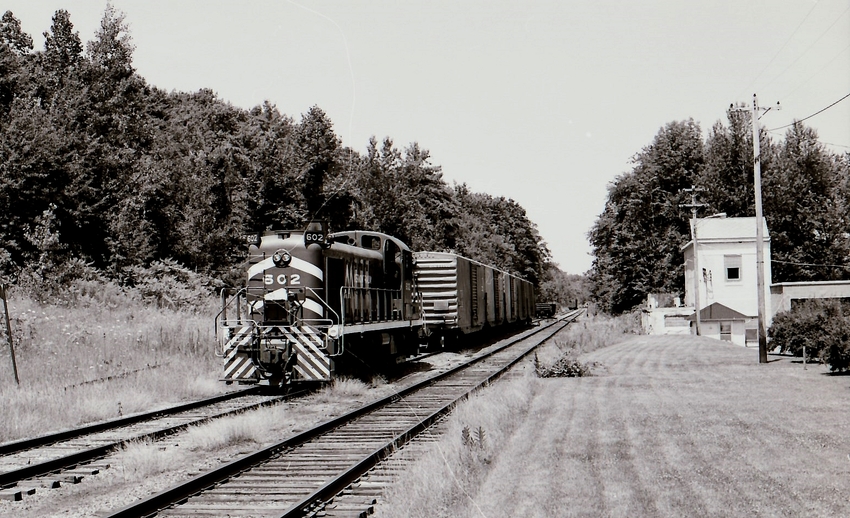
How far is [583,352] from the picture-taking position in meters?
29.4

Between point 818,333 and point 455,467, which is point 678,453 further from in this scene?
point 818,333

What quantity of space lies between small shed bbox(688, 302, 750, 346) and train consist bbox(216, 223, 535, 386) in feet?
81.7

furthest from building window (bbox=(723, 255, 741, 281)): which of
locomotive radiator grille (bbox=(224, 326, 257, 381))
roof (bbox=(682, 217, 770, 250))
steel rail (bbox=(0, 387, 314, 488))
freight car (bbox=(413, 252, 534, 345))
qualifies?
steel rail (bbox=(0, 387, 314, 488))

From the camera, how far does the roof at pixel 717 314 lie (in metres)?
42.1

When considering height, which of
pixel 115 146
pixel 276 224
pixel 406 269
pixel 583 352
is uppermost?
pixel 115 146

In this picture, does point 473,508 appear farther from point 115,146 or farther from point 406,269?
point 115,146

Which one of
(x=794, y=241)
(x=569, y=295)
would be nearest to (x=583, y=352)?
(x=794, y=241)

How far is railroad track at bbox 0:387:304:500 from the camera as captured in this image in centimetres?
906

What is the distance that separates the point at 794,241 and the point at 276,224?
1701 inches

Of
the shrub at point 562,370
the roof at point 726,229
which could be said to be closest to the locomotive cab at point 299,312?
the shrub at point 562,370

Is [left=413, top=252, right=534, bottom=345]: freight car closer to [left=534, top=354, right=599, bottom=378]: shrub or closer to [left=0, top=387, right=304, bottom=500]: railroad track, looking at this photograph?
[left=534, top=354, right=599, bottom=378]: shrub

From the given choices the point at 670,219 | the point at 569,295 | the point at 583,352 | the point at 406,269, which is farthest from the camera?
the point at 569,295

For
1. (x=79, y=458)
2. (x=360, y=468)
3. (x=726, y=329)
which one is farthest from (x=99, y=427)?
(x=726, y=329)

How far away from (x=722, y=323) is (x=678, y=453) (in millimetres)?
35978
